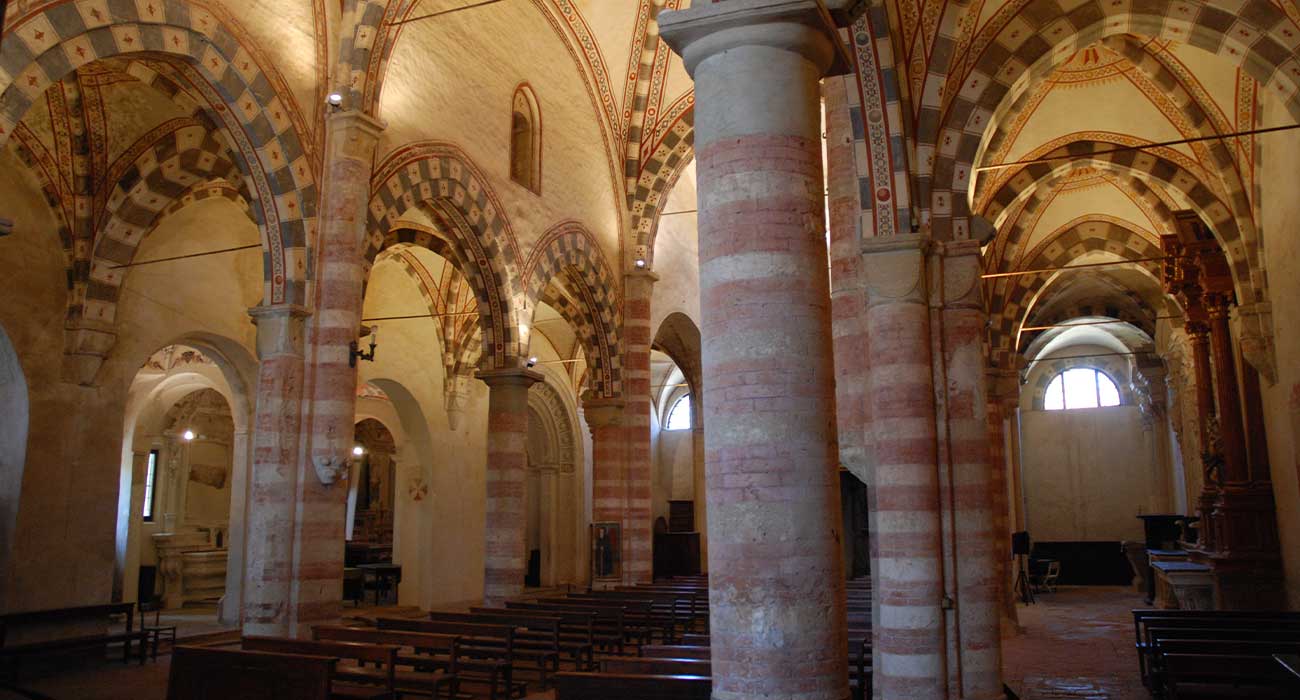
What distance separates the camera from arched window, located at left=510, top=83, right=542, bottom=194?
1638 centimetres

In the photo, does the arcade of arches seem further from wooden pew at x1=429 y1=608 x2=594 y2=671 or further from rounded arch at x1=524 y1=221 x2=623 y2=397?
wooden pew at x1=429 y1=608 x2=594 y2=671

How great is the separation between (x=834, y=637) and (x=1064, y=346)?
31491mm

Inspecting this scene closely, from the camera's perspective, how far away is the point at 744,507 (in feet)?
15.7

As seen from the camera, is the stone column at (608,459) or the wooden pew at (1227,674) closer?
the wooden pew at (1227,674)

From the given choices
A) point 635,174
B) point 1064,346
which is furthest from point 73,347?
point 1064,346

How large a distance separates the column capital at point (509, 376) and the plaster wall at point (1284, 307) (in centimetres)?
1025

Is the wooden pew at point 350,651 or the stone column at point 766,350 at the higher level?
the stone column at point 766,350

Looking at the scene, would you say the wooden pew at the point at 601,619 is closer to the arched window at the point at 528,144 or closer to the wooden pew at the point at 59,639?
the wooden pew at the point at 59,639

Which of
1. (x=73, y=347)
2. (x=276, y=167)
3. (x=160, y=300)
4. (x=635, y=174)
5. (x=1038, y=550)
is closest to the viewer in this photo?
(x=276, y=167)

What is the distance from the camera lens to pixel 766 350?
4875 millimetres

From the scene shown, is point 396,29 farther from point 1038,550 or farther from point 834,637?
point 1038,550

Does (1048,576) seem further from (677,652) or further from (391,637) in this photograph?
(391,637)

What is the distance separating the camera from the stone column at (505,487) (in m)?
Answer: 15.7

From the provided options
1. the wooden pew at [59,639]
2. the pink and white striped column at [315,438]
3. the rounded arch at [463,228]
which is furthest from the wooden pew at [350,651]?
the rounded arch at [463,228]
